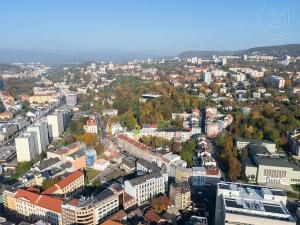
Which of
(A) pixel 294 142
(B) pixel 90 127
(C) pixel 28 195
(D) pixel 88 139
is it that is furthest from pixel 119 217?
(A) pixel 294 142

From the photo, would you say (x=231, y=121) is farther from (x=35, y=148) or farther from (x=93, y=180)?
(x=35, y=148)

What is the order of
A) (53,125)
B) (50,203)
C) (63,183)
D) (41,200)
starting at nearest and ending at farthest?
1. (50,203)
2. (41,200)
3. (63,183)
4. (53,125)

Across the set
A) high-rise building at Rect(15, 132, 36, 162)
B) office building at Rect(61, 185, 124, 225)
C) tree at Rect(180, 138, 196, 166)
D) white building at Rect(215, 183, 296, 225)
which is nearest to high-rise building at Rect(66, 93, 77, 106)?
high-rise building at Rect(15, 132, 36, 162)

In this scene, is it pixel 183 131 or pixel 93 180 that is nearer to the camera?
pixel 93 180

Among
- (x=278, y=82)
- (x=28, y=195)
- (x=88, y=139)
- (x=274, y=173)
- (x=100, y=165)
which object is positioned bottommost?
(x=100, y=165)

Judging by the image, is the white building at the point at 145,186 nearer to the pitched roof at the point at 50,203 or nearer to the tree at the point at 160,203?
the tree at the point at 160,203

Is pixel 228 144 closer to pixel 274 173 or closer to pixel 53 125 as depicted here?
pixel 274 173

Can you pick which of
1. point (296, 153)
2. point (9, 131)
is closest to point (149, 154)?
point (296, 153)
